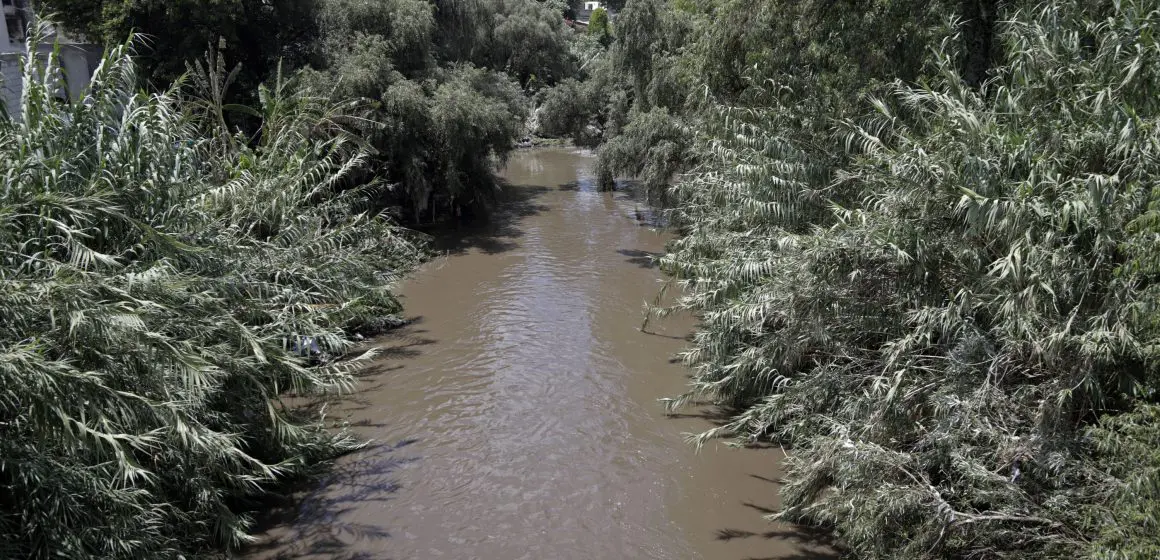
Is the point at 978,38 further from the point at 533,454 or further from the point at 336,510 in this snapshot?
the point at 336,510

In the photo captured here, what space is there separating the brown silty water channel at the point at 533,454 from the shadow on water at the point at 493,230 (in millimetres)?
4248

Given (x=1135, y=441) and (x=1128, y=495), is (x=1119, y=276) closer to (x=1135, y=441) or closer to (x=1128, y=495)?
(x=1135, y=441)

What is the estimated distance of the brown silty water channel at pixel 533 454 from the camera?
346 inches

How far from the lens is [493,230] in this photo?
2539 centimetres

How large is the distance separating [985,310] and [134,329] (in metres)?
7.17

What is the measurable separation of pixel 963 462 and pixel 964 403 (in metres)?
0.48

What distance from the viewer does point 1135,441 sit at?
17.1ft

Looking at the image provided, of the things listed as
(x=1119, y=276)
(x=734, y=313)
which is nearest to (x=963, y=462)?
(x=1119, y=276)

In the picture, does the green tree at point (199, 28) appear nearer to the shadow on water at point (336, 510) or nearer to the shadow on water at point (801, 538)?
the shadow on water at point (336, 510)

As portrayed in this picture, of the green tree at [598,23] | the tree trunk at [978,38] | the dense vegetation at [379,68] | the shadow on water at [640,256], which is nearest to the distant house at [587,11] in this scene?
the green tree at [598,23]

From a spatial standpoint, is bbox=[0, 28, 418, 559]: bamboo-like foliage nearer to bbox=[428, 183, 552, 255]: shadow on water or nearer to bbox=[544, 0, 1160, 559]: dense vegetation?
bbox=[544, 0, 1160, 559]: dense vegetation

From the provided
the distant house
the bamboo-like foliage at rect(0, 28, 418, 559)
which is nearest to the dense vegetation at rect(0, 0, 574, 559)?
the bamboo-like foliage at rect(0, 28, 418, 559)

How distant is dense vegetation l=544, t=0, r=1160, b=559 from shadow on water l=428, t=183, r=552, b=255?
45.1 ft

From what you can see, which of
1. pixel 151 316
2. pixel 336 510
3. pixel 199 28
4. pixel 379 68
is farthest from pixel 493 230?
pixel 151 316
